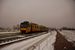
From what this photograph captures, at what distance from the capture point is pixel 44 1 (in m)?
31.6

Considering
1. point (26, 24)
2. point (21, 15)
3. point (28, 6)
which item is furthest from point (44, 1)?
point (26, 24)

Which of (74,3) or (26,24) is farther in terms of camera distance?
(74,3)

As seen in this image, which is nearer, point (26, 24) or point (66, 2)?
point (26, 24)

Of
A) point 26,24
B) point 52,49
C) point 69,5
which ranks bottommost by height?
point 52,49

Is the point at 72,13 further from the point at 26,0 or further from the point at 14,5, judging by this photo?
the point at 14,5

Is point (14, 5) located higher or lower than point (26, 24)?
higher

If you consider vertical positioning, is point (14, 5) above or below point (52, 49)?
above

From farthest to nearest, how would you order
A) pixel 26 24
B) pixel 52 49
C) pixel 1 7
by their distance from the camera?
pixel 1 7
pixel 26 24
pixel 52 49

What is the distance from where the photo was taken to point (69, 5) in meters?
31.1

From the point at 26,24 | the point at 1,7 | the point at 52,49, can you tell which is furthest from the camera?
the point at 1,7

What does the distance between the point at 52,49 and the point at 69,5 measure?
2733 centimetres

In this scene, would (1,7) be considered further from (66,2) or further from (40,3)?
(66,2)

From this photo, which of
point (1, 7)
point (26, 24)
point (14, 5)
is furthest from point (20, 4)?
point (26, 24)

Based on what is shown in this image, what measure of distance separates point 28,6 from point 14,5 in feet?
9.93
